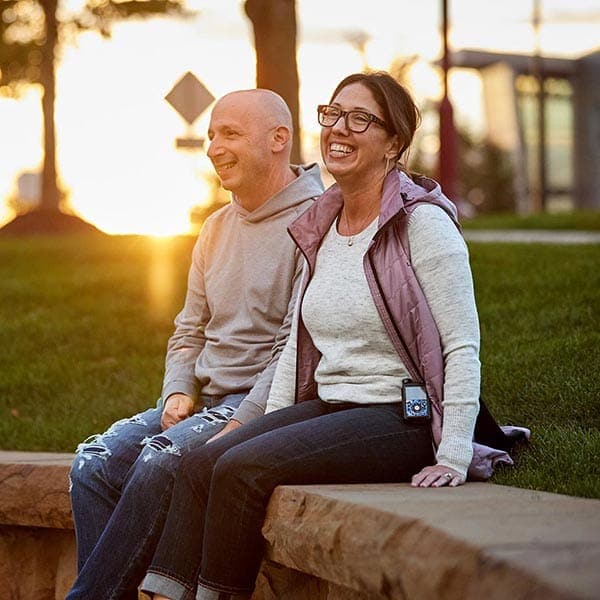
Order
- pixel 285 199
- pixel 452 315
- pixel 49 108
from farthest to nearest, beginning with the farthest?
pixel 49 108 < pixel 285 199 < pixel 452 315

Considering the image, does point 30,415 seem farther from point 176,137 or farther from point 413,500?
point 176,137

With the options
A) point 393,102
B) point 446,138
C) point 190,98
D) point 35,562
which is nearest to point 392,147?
point 393,102

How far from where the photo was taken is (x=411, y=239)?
449cm

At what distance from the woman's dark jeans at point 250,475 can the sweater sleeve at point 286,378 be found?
34cm

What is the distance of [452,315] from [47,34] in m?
21.8

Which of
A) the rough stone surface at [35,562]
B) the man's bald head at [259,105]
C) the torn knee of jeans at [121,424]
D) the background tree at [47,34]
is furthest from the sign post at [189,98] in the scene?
the background tree at [47,34]

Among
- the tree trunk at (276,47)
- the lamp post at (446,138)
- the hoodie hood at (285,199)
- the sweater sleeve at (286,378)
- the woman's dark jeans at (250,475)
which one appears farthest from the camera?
the lamp post at (446,138)

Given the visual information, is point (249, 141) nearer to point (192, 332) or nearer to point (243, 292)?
point (243, 292)

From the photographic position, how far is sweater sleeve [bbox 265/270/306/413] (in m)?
4.78

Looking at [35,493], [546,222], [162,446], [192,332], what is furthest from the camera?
[546,222]

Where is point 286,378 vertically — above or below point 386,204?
below

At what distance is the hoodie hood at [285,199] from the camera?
5215mm

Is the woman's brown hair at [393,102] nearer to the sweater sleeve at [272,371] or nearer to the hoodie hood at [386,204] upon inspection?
the hoodie hood at [386,204]

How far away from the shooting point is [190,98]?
45.6ft
